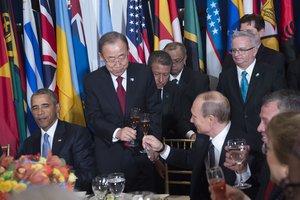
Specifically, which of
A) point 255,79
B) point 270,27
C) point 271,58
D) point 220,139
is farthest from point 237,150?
point 270,27

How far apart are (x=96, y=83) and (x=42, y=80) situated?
5.61ft

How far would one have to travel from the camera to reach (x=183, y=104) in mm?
4844

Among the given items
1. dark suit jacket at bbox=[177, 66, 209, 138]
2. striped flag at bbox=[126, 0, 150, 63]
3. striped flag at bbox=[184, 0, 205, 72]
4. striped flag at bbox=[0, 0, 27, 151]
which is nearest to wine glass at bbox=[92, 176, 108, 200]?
dark suit jacket at bbox=[177, 66, 209, 138]

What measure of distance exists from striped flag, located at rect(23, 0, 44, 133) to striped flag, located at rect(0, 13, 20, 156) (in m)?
0.24

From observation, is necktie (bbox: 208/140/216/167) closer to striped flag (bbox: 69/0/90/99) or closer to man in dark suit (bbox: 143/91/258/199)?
man in dark suit (bbox: 143/91/258/199)

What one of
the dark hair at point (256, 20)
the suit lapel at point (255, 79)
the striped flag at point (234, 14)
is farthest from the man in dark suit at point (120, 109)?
the striped flag at point (234, 14)

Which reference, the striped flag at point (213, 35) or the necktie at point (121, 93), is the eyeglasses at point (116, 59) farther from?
the striped flag at point (213, 35)

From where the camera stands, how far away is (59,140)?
152 inches

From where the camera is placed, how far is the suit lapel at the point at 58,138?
12.5 ft

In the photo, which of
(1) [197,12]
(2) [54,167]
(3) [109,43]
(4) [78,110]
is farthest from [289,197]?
(1) [197,12]

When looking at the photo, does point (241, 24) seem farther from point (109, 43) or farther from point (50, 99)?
point (50, 99)

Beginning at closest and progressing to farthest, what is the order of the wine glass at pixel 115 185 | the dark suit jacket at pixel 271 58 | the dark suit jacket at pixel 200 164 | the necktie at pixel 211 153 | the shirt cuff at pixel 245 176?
the wine glass at pixel 115 185, the shirt cuff at pixel 245 176, the dark suit jacket at pixel 200 164, the necktie at pixel 211 153, the dark suit jacket at pixel 271 58

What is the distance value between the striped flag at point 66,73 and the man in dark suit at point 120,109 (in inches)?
52.9

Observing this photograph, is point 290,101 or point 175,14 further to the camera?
point 175,14
